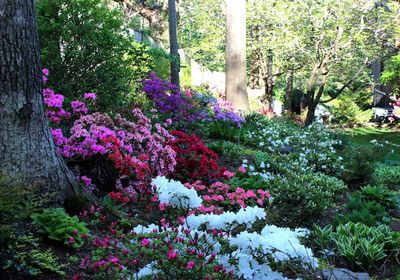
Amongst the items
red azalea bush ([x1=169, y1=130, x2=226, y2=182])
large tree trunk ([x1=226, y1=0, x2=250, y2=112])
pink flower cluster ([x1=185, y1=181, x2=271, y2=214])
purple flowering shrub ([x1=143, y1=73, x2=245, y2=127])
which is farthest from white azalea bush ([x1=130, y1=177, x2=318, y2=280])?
large tree trunk ([x1=226, y1=0, x2=250, y2=112])

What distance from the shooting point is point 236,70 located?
13086mm

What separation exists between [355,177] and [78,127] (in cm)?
444

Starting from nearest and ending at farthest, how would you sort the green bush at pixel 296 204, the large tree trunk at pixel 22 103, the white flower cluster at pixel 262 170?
the large tree trunk at pixel 22 103
the green bush at pixel 296 204
the white flower cluster at pixel 262 170

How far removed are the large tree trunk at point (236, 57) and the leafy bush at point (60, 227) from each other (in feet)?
31.9

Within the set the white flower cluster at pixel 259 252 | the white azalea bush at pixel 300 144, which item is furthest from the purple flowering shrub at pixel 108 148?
the white azalea bush at pixel 300 144

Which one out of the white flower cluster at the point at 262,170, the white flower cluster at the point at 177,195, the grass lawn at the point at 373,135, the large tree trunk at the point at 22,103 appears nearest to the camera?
the white flower cluster at the point at 177,195

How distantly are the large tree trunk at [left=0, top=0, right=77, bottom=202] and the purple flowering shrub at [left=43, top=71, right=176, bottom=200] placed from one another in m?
1.13

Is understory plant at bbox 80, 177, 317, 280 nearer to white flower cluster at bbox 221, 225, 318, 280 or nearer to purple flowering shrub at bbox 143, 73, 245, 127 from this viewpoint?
white flower cluster at bbox 221, 225, 318, 280

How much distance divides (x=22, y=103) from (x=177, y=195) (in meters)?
1.40

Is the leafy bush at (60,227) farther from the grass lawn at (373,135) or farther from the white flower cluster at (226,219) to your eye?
the grass lawn at (373,135)

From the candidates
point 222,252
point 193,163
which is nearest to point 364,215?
point 193,163

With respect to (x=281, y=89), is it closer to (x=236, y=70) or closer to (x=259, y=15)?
(x=259, y=15)

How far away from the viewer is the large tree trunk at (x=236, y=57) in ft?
42.3

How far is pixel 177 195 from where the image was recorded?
3.32m
